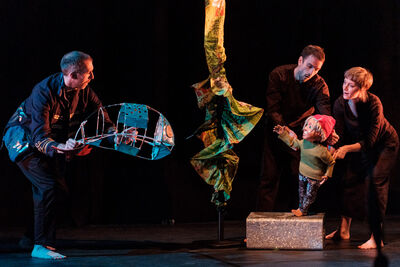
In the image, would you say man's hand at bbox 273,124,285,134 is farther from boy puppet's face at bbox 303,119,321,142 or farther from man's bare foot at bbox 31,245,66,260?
man's bare foot at bbox 31,245,66,260

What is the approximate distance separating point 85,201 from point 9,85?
1063mm

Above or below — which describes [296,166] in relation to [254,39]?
below

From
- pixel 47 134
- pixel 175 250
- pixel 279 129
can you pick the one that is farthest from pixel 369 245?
pixel 47 134

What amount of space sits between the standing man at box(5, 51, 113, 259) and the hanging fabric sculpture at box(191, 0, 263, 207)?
764 millimetres

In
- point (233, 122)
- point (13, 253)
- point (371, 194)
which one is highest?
point (233, 122)

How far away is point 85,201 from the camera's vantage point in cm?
484

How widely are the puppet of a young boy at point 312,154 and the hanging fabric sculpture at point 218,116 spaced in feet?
0.83

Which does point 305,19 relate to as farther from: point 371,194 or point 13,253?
point 13,253

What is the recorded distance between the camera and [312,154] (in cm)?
382

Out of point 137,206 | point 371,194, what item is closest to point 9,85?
point 137,206

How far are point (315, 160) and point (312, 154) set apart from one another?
0.04 m

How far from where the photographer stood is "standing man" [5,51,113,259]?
11.4 ft

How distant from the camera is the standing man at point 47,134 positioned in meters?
3.48

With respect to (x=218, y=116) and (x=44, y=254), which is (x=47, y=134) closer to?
(x=44, y=254)
